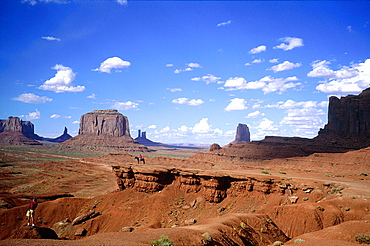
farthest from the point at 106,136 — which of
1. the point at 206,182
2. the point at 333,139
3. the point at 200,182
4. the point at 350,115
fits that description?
the point at 206,182

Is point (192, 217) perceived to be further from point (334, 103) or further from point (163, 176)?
point (334, 103)

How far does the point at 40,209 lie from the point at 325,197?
31358mm

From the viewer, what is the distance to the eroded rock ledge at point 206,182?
27.2 metres

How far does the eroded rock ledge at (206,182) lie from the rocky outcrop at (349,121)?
64.9 metres

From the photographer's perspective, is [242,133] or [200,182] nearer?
[200,182]

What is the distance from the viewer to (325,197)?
80.7 feet

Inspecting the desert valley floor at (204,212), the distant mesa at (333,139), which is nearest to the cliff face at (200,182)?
the desert valley floor at (204,212)

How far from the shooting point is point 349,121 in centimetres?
8775

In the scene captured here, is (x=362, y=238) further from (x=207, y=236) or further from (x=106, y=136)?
(x=106, y=136)

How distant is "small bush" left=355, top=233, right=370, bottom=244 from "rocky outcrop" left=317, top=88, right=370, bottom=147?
2953 inches

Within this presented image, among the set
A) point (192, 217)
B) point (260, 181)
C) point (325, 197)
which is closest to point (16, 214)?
point (192, 217)

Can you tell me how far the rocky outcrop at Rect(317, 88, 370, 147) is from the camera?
81.7 m

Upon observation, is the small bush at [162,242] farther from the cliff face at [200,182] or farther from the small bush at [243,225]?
the cliff face at [200,182]

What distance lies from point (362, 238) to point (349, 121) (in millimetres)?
87606
